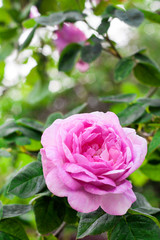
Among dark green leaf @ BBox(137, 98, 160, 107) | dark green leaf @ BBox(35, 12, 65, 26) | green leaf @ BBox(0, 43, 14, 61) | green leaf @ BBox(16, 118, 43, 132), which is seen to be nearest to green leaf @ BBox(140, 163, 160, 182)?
dark green leaf @ BBox(137, 98, 160, 107)

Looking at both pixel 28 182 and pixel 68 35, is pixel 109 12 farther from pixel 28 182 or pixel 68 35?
pixel 28 182

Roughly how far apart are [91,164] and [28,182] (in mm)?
109

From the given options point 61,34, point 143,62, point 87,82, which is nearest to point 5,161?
point 61,34

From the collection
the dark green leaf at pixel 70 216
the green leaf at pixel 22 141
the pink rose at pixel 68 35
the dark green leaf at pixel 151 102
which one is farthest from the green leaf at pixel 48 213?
the pink rose at pixel 68 35

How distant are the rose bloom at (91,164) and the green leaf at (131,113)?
0.15m

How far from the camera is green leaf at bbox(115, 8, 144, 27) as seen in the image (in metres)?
0.51

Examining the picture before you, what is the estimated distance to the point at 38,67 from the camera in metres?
0.85

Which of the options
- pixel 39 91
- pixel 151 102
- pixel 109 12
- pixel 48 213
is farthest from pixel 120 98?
pixel 39 91

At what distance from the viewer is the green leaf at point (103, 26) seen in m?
0.51

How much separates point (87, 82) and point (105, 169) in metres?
4.01

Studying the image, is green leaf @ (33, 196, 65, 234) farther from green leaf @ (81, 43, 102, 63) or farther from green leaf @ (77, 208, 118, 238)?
green leaf @ (81, 43, 102, 63)

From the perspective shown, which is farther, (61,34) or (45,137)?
(61,34)

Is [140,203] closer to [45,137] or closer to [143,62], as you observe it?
[45,137]

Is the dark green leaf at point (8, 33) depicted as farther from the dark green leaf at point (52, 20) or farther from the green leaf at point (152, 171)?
the green leaf at point (152, 171)
